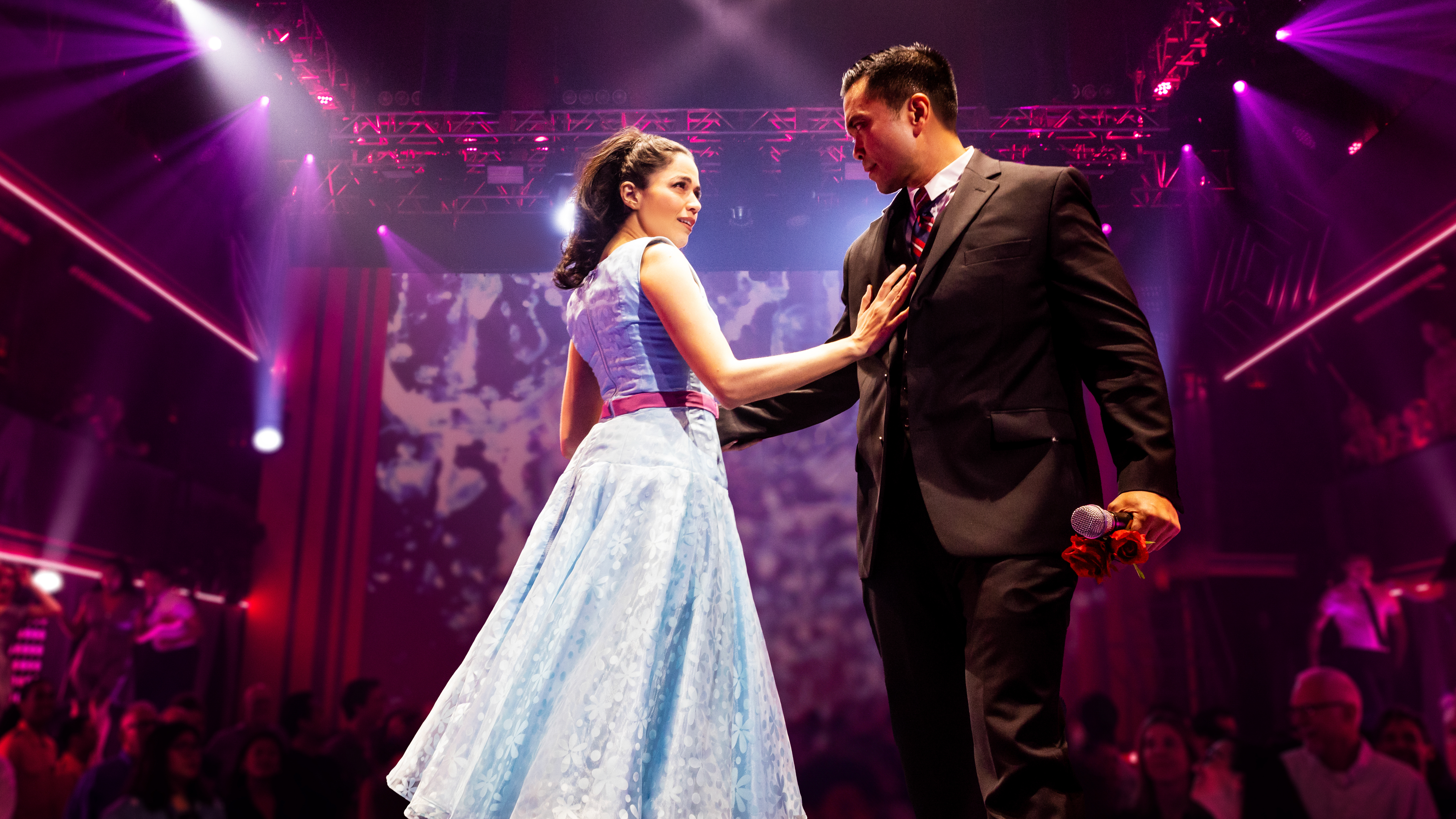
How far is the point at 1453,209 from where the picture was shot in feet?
17.6

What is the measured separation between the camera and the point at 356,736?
657 centimetres

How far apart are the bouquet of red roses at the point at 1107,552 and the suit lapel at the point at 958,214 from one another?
20.2 inches

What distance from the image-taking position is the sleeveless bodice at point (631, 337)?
1840 millimetres

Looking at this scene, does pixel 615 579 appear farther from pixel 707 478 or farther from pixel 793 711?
pixel 793 711

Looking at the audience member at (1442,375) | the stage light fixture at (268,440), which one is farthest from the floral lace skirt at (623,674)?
the stage light fixture at (268,440)

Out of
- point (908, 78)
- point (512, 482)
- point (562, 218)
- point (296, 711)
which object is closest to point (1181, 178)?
point (562, 218)

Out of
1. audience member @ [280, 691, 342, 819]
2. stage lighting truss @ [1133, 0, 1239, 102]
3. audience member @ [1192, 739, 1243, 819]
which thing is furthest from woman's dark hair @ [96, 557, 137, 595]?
stage lighting truss @ [1133, 0, 1239, 102]

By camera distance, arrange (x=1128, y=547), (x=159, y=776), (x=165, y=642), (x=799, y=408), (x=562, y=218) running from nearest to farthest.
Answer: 1. (x=1128, y=547)
2. (x=799, y=408)
3. (x=159, y=776)
4. (x=165, y=642)
5. (x=562, y=218)

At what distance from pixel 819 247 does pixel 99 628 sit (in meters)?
5.67

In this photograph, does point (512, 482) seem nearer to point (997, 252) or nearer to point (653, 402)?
point (653, 402)

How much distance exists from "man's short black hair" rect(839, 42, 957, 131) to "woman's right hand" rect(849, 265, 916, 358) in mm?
386

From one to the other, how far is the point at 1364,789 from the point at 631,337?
577cm

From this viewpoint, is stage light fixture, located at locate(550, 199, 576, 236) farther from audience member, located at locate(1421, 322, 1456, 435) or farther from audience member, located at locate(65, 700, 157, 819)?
audience member, located at locate(1421, 322, 1456, 435)

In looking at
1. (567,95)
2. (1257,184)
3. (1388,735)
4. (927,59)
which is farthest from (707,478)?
(1257,184)
